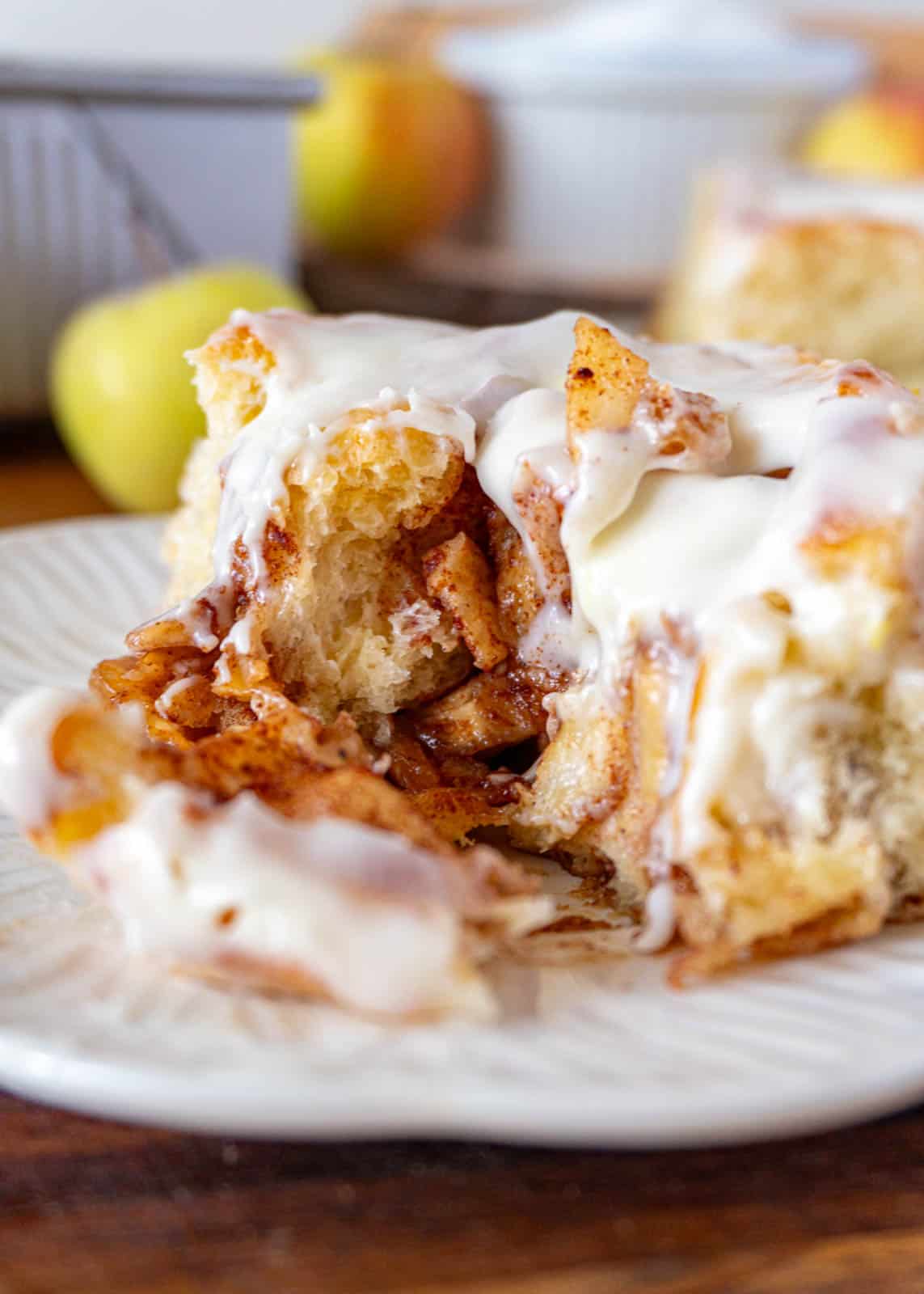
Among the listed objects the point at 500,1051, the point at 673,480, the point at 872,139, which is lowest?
the point at 500,1051

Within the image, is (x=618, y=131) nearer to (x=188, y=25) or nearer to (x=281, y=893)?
(x=188, y=25)

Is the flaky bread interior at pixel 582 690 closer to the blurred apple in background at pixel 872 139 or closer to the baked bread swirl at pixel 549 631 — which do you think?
the baked bread swirl at pixel 549 631

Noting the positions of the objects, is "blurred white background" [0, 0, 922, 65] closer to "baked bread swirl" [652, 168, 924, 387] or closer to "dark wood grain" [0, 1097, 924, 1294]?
"baked bread swirl" [652, 168, 924, 387]

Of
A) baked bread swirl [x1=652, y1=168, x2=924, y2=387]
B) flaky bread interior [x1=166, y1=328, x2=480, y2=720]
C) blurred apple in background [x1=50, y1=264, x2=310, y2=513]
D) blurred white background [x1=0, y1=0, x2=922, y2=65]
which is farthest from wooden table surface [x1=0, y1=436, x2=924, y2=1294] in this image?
blurred white background [x1=0, y1=0, x2=922, y2=65]

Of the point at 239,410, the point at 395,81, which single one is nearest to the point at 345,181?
the point at 395,81

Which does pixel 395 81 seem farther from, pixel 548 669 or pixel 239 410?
pixel 548 669

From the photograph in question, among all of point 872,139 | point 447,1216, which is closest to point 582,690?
point 447,1216
